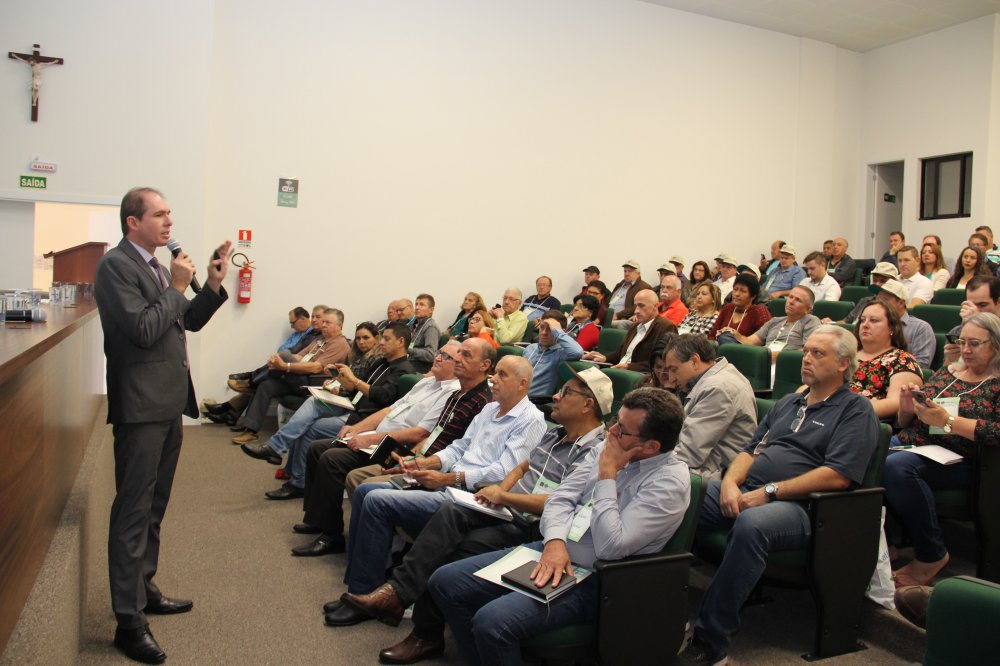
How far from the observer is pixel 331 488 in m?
3.86

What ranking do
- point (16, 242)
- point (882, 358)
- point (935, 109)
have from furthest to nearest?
1. point (935, 109)
2. point (16, 242)
3. point (882, 358)

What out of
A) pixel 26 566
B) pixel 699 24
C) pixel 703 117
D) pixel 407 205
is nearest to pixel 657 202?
pixel 703 117

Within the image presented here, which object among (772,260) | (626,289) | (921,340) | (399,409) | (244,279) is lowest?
(399,409)

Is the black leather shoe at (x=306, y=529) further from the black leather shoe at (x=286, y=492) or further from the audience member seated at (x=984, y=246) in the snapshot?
the audience member seated at (x=984, y=246)

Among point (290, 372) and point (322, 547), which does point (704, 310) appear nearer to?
point (290, 372)

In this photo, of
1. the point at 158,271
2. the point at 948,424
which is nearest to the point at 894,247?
the point at 948,424

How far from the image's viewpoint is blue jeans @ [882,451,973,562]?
10.0ft

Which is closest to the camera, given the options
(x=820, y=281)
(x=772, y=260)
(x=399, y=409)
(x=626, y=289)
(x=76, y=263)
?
(x=399, y=409)

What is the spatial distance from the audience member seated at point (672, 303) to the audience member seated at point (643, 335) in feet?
2.38

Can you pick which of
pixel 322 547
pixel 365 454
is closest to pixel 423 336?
pixel 365 454

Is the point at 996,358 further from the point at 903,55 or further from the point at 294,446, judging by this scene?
the point at 903,55

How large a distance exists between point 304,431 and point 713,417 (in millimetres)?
2763

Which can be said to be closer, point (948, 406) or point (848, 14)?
point (948, 406)

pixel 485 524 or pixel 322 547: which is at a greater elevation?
pixel 485 524
